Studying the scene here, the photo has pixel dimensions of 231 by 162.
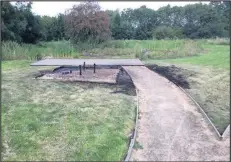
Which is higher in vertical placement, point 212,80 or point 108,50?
point 108,50

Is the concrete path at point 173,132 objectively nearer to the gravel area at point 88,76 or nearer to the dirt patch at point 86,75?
the gravel area at point 88,76

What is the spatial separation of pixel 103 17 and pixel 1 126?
15.7 m

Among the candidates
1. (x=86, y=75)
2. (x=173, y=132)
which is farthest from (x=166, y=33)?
(x=173, y=132)

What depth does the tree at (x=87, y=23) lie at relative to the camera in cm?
2125

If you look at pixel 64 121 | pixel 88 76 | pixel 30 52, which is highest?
pixel 30 52

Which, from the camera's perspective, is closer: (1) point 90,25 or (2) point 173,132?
(2) point 173,132

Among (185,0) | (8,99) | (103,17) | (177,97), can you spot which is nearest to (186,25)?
(185,0)

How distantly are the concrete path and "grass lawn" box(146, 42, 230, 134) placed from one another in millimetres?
472

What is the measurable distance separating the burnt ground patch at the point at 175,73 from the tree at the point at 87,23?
7067 mm

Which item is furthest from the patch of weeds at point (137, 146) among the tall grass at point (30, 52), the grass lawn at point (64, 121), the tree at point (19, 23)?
the tree at point (19, 23)

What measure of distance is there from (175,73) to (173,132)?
22.9ft

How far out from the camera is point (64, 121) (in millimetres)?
7473

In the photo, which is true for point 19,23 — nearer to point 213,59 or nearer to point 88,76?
point 88,76

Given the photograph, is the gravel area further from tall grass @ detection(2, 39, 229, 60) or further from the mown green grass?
tall grass @ detection(2, 39, 229, 60)
